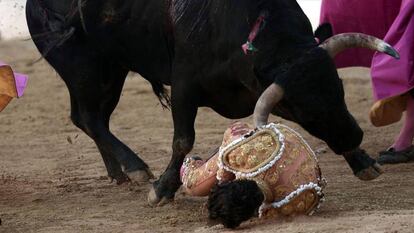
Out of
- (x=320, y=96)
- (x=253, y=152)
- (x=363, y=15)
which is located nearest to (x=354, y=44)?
(x=320, y=96)

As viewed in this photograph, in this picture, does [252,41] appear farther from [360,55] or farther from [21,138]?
[21,138]

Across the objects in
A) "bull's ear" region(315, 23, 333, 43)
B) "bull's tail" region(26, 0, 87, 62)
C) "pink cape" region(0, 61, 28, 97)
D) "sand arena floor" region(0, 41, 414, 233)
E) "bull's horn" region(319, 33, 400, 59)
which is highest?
"bull's horn" region(319, 33, 400, 59)

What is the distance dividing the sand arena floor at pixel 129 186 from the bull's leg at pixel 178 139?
0.07m

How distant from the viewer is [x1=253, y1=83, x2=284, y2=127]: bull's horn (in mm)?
4387

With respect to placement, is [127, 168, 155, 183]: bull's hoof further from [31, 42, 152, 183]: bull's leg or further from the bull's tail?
the bull's tail

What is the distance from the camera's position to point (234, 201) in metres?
3.93

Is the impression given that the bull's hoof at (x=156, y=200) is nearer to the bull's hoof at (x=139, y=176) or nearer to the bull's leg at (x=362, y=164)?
the bull's hoof at (x=139, y=176)

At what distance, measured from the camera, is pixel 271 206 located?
13.7 feet

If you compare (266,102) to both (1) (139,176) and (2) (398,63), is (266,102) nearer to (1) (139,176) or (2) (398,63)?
(1) (139,176)

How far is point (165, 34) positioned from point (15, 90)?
2.53ft

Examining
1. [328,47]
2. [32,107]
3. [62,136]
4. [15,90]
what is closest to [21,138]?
[62,136]

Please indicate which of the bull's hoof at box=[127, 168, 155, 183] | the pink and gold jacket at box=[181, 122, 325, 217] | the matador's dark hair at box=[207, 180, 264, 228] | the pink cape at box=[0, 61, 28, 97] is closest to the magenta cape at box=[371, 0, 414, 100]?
the bull's hoof at box=[127, 168, 155, 183]

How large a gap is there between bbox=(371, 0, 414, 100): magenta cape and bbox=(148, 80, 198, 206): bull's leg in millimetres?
1236

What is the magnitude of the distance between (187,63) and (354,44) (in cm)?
88
